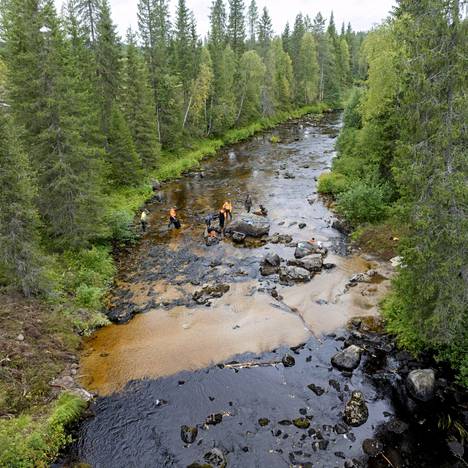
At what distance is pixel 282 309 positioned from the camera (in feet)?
63.4

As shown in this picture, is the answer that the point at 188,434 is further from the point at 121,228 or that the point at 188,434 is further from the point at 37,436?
the point at 121,228

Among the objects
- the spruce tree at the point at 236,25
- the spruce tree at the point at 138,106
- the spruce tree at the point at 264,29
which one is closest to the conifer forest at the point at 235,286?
the spruce tree at the point at 138,106

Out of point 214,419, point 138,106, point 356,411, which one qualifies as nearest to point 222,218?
point 214,419

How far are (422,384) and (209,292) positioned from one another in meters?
11.0

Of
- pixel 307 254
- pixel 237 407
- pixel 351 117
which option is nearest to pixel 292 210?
pixel 307 254

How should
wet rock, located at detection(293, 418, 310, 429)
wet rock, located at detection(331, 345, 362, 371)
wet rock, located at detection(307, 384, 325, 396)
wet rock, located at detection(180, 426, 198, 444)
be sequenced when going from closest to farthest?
1. wet rock, located at detection(180, 426, 198, 444)
2. wet rock, located at detection(293, 418, 310, 429)
3. wet rock, located at detection(307, 384, 325, 396)
4. wet rock, located at detection(331, 345, 362, 371)

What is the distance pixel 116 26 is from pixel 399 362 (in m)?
39.1

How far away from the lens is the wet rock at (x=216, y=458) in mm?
11680

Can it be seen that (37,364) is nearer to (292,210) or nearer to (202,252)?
(202,252)

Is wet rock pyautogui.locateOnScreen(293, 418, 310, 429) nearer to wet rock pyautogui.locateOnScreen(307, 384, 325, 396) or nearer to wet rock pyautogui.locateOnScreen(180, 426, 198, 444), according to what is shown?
wet rock pyautogui.locateOnScreen(307, 384, 325, 396)

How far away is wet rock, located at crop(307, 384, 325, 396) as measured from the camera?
14.2m

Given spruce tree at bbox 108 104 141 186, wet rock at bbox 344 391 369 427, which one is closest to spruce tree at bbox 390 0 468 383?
wet rock at bbox 344 391 369 427

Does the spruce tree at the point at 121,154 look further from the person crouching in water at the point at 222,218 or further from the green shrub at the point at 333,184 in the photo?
the green shrub at the point at 333,184

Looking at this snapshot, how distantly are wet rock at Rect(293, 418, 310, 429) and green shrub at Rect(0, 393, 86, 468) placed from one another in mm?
7438
